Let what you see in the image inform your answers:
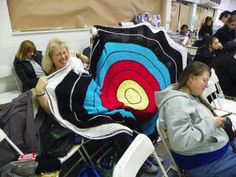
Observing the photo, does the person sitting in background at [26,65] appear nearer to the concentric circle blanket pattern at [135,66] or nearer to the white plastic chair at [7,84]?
the white plastic chair at [7,84]

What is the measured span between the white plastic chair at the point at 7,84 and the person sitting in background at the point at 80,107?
1.23m

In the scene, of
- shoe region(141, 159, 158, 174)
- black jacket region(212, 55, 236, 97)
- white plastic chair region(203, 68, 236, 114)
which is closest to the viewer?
shoe region(141, 159, 158, 174)

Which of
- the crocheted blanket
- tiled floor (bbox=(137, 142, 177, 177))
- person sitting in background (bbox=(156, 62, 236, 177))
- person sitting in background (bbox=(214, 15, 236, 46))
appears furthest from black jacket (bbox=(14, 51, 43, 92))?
person sitting in background (bbox=(214, 15, 236, 46))

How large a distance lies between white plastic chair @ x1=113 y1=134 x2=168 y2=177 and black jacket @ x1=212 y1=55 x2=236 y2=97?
1.97 metres

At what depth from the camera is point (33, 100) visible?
1661 mm

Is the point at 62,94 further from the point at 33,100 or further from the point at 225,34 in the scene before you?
the point at 225,34

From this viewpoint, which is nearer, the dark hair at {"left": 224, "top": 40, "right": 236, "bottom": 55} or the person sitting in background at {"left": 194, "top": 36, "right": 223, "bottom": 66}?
the dark hair at {"left": 224, "top": 40, "right": 236, "bottom": 55}

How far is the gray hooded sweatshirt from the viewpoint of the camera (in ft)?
4.41

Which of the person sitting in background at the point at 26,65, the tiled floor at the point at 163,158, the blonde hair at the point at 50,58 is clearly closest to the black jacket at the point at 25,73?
the person sitting in background at the point at 26,65

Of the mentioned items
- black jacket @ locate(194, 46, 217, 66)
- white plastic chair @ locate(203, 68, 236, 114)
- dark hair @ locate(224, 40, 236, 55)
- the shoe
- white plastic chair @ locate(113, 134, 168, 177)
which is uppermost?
dark hair @ locate(224, 40, 236, 55)

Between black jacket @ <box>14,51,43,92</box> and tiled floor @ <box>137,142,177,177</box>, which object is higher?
black jacket @ <box>14,51,43,92</box>

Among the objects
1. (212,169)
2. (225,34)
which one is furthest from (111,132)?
(225,34)

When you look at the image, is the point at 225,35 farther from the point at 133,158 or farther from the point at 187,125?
the point at 133,158

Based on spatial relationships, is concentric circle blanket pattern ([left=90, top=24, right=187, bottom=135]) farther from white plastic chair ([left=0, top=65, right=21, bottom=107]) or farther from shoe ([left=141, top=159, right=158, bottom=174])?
white plastic chair ([left=0, top=65, right=21, bottom=107])
